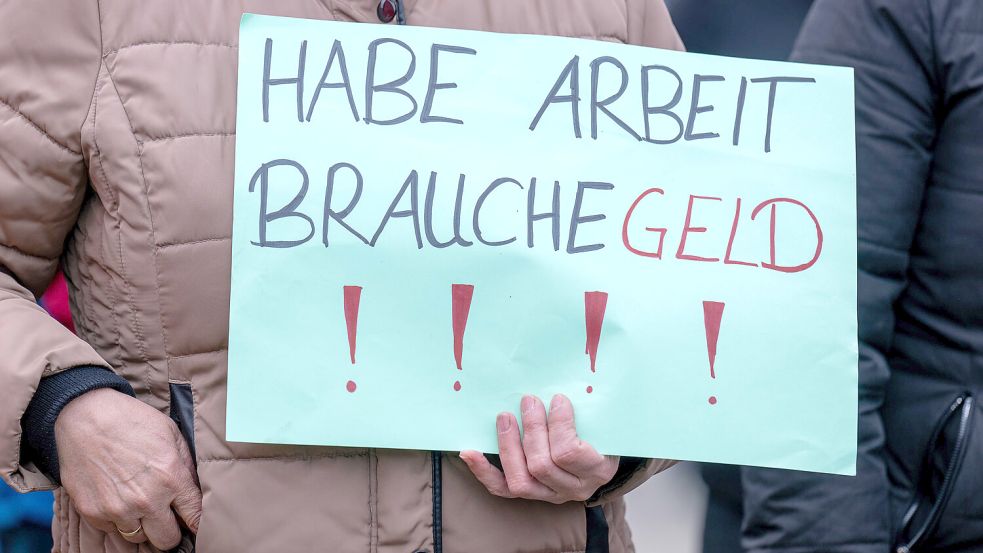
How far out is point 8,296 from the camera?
1068 millimetres

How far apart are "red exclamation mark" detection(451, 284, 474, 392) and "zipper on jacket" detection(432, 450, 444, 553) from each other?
79 millimetres

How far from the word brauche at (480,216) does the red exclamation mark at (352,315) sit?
5 centimetres

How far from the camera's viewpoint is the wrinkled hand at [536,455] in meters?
1.05

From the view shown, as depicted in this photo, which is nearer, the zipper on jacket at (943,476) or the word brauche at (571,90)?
the word brauche at (571,90)

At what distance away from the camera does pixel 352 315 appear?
41.7 inches

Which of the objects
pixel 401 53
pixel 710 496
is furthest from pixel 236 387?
pixel 710 496

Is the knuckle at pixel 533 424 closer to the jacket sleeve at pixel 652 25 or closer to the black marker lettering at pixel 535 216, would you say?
the black marker lettering at pixel 535 216

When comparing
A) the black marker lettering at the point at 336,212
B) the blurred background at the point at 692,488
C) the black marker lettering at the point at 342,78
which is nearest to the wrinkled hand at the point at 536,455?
the black marker lettering at the point at 336,212

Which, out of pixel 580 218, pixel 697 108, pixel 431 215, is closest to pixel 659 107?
pixel 697 108

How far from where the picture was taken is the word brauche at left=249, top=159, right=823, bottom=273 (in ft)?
3.44

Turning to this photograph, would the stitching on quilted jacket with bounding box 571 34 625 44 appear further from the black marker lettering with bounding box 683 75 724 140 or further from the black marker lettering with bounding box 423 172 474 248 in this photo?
the black marker lettering with bounding box 423 172 474 248

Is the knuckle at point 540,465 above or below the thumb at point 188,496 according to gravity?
above

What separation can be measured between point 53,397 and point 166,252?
0.18 metres

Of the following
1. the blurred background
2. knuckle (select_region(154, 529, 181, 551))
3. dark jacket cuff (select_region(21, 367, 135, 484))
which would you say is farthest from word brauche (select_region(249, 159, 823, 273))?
the blurred background
